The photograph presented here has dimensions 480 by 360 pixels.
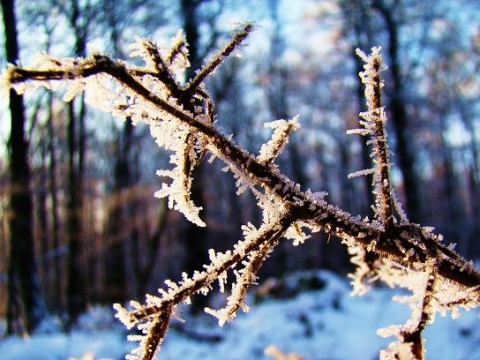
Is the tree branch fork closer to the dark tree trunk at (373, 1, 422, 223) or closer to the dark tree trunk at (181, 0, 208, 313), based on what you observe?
the dark tree trunk at (181, 0, 208, 313)

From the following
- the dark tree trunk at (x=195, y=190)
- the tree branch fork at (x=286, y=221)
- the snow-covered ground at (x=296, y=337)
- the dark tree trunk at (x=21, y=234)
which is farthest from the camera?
the dark tree trunk at (x=195, y=190)

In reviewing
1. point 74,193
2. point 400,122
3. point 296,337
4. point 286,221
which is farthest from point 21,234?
point 400,122

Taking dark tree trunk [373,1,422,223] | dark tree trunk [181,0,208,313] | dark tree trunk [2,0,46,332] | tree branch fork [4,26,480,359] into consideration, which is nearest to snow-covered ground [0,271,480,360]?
dark tree trunk [2,0,46,332]

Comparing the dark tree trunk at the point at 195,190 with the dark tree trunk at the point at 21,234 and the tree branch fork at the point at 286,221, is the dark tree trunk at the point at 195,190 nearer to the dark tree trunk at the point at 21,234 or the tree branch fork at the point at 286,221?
the dark tree trunk at the point at 21,234

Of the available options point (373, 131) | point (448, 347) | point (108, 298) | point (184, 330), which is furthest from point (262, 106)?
point (373, 131)

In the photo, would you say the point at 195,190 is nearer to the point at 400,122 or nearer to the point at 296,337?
the point at 296,337

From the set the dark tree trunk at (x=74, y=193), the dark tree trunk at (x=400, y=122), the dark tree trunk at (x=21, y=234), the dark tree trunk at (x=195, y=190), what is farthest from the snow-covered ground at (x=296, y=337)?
the dark tree trunk at (x=400, y=122)

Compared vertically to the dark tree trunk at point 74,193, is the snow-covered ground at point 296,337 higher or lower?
lower
